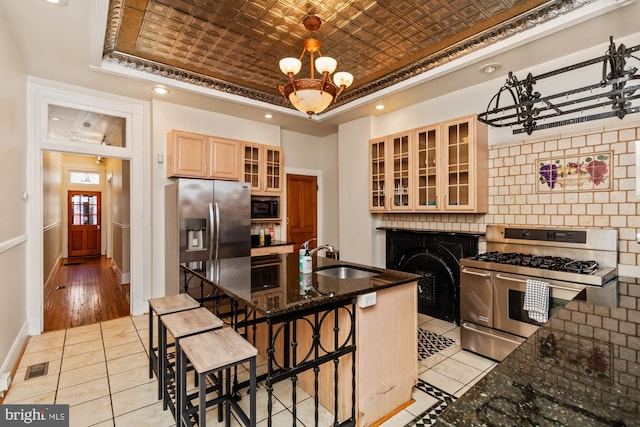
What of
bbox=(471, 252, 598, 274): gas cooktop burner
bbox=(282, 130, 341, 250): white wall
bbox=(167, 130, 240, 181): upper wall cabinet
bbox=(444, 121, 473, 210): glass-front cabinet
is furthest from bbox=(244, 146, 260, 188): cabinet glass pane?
bbox=(471, 252, 598, 274): gas cooktop burner

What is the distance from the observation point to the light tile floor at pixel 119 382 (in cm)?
204

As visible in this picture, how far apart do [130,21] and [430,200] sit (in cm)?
348

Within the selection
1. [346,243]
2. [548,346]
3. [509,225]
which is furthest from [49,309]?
[509,225]

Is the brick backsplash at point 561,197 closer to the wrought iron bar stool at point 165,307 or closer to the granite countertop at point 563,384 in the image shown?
the granite countertop at point 563,384

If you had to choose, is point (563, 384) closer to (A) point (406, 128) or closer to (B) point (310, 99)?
(B) point (310, 99)

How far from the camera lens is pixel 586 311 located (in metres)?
1.39

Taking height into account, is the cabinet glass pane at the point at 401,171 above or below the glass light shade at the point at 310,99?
below

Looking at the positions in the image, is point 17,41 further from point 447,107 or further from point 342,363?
point 447,107

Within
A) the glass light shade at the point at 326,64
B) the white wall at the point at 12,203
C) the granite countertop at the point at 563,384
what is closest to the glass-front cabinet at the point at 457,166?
the glass light shade at the point at 326,64

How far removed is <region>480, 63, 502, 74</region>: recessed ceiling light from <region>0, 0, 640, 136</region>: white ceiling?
0.20 feet

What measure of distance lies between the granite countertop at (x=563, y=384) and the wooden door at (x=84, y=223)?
10673 mm

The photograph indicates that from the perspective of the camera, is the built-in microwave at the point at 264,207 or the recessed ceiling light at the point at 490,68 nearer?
the recessed ceiling light at the point at 490,68

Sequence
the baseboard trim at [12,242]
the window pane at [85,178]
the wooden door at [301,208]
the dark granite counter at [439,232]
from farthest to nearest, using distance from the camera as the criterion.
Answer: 1. the window pane at [85,178]
2. the wooden door at [301,208]
3. the dark granite counter at [439,232]
4. the baseboard trim at [12,242]

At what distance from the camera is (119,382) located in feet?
8.00
